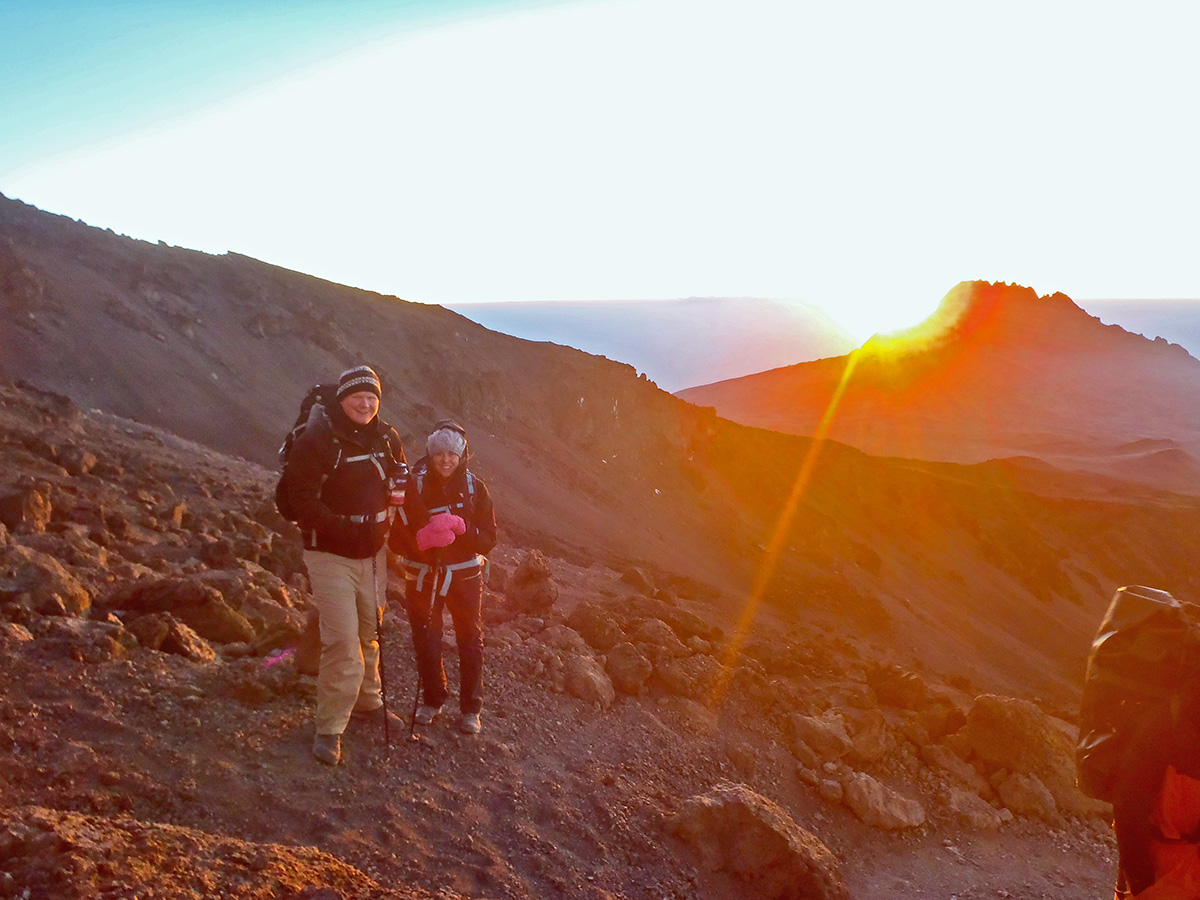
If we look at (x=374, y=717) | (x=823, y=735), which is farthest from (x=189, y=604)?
(x=823, y=735)

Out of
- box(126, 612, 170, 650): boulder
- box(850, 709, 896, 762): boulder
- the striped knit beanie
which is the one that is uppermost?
the striped knit beanie

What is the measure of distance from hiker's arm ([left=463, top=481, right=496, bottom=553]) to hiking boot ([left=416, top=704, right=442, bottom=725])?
1071 millimetres

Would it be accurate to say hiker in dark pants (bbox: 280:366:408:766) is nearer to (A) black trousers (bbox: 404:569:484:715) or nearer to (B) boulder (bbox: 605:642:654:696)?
(A) black trousers (bbox: 404:569:484:715)

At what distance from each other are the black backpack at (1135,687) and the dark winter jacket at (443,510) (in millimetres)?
3342

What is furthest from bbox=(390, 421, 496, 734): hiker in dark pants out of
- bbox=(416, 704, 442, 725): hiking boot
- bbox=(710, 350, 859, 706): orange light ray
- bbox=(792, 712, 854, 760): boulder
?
bbox=(792, 712, 854, 760): boulder

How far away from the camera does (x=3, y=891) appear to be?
2.94 m

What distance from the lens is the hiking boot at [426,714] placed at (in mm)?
5457

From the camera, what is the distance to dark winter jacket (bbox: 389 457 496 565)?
5.23 m

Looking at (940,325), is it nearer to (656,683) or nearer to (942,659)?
(942,659)

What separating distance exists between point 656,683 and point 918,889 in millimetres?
2606

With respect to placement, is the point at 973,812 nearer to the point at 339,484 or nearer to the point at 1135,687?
the point at 1135,687

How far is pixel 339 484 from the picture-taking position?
4.75 metres

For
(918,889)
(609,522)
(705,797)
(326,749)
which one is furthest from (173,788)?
(609,522)

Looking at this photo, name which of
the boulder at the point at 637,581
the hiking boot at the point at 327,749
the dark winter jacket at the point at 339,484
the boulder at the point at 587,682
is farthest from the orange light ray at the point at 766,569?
the dark winter jacket at the point at 339,484
